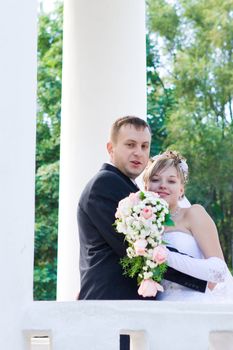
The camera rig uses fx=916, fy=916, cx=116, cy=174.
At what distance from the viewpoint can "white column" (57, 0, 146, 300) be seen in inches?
1026

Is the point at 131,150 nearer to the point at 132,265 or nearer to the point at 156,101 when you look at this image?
the point at 132,265

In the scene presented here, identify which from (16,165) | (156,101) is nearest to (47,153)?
(156,101)

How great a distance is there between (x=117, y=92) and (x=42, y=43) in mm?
57528

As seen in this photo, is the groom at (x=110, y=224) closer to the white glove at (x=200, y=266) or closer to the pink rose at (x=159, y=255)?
the white glove at (x=200, y=266)

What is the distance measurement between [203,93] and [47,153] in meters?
15.3

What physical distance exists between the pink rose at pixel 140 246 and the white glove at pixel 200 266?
827mm

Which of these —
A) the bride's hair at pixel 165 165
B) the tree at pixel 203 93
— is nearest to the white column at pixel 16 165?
the bride's hair at pixel 165 165

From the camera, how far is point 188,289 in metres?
16.5

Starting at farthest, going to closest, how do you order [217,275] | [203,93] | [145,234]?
[203,93] → [217,275] → [145,234]

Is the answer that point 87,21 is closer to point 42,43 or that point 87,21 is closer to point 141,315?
point 141,315

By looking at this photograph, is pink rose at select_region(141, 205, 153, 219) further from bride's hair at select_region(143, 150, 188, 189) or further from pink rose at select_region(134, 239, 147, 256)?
bride's hair at select_region(143, 150, 188, 189)

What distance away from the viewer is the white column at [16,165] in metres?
13.5

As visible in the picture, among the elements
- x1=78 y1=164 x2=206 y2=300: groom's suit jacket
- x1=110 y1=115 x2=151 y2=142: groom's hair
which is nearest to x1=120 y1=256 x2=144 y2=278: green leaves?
x1=78 y1=164 x2=206 y2=300: groom's suit jacket

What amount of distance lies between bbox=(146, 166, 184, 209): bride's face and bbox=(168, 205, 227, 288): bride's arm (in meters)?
0.47
